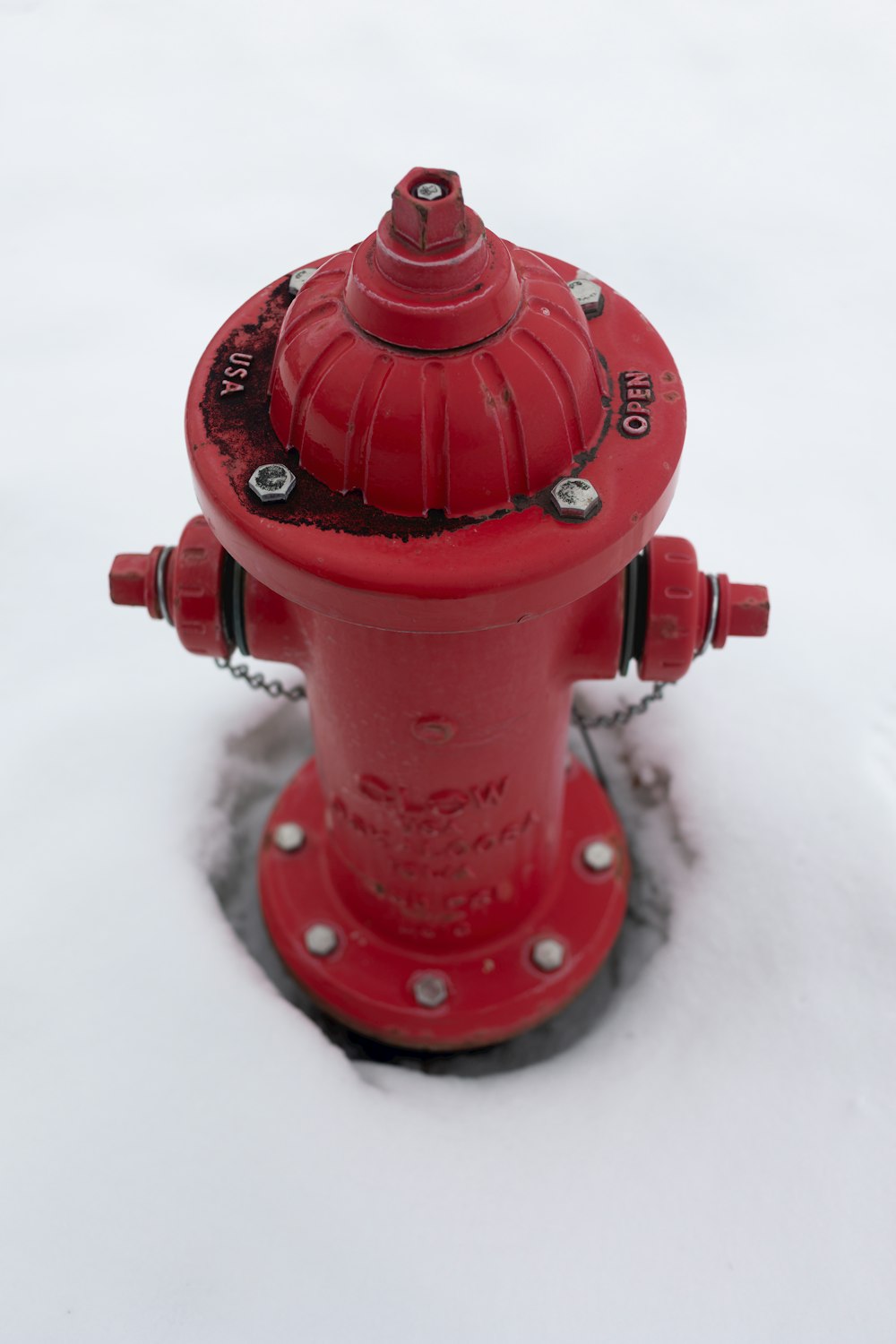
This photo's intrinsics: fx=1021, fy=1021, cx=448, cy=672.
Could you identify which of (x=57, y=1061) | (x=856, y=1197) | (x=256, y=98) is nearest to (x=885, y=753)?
(x=856, y=1197)

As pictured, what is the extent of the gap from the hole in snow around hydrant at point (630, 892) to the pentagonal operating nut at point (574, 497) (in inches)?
33.4

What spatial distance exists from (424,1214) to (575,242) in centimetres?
187

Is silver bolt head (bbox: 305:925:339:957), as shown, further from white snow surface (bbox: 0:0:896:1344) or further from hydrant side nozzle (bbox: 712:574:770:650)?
hydrant side nozzle (bbox: 712:574:770:650)

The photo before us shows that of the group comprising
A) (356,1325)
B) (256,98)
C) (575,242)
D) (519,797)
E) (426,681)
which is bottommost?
(356,1325)

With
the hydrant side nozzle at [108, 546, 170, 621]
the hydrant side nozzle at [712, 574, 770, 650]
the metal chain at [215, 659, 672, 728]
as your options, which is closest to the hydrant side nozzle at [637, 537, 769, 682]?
the hydrant side nozzle at [712, 574, 770, 650]

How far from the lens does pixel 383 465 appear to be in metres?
0.81

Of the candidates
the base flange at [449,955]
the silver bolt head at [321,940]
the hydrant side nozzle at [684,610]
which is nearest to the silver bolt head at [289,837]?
→ the base flange at [449,955]

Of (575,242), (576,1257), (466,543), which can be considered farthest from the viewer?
(575,242)

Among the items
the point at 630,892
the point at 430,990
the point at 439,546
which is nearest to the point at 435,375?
the point at 439,546

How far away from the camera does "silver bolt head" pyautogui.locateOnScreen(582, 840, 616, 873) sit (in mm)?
1579

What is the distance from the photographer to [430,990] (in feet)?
4.75

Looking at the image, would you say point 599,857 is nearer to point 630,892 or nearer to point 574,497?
point 630,892

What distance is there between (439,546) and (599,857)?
90cm

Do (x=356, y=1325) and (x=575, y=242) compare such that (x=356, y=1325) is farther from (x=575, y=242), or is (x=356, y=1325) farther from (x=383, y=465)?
(x=575, y=242)
